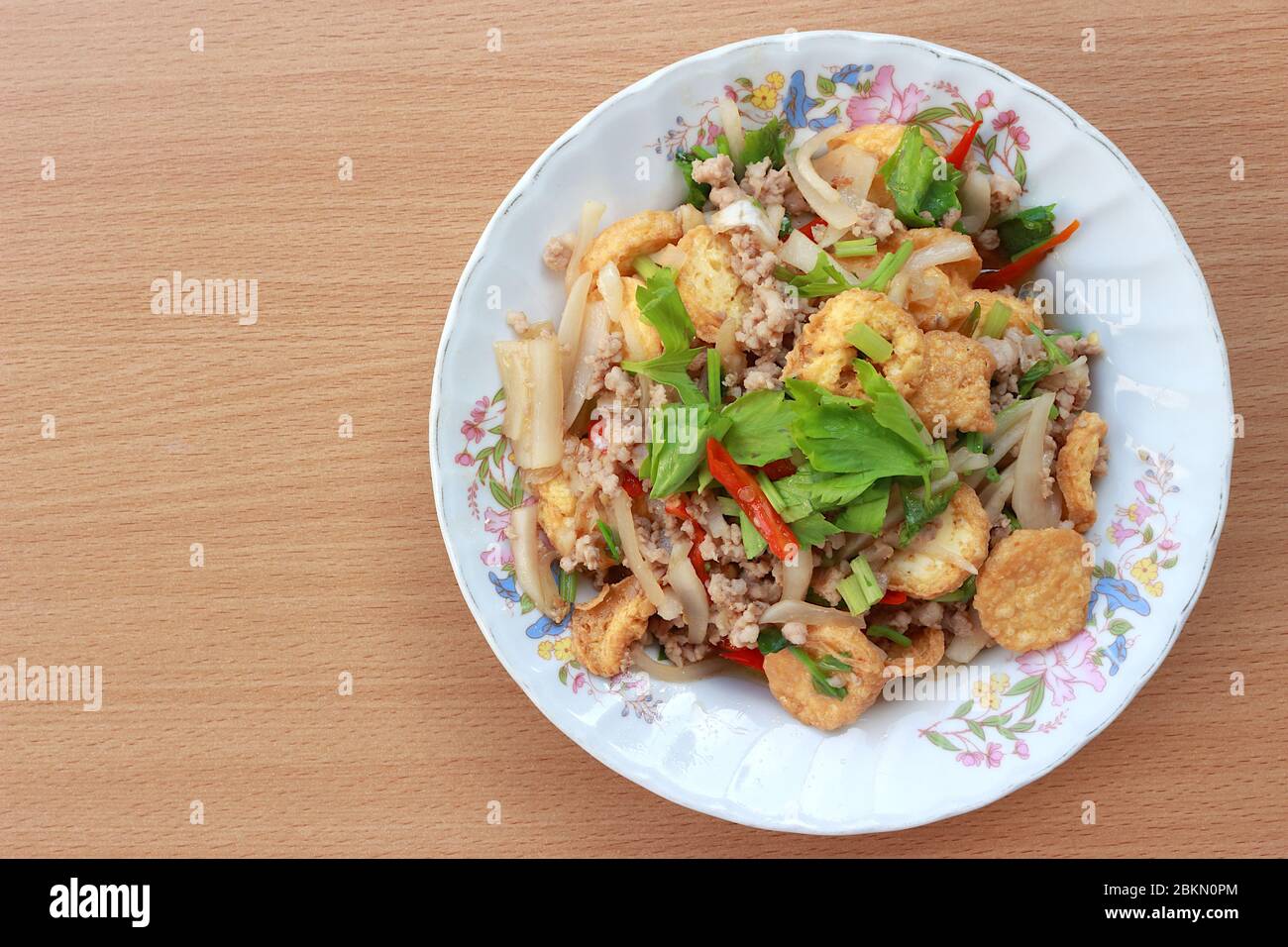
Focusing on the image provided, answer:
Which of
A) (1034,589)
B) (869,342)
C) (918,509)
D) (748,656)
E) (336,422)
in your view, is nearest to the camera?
(869,342)

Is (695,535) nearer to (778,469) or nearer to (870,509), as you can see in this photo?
(778,469)

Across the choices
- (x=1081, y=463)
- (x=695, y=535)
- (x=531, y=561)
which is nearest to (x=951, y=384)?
(x=1081, y=463)

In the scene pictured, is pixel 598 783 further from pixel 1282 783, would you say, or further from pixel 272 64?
pixel 272 64

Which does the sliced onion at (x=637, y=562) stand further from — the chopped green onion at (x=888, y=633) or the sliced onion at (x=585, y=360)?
the chopped green onion at (x=888, y=633)

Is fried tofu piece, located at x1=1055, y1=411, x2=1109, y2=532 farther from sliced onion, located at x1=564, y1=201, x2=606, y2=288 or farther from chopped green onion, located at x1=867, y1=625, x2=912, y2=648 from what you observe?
sliced onion, located at x1=564, y1=201, x2=606, y2=288

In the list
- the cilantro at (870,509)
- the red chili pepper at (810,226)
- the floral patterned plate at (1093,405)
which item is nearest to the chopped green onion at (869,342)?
the cilantro at (870,509)

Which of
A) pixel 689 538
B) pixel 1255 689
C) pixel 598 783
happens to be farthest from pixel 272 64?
pixel 1255 689

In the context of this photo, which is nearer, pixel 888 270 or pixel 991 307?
pixel 888 270
